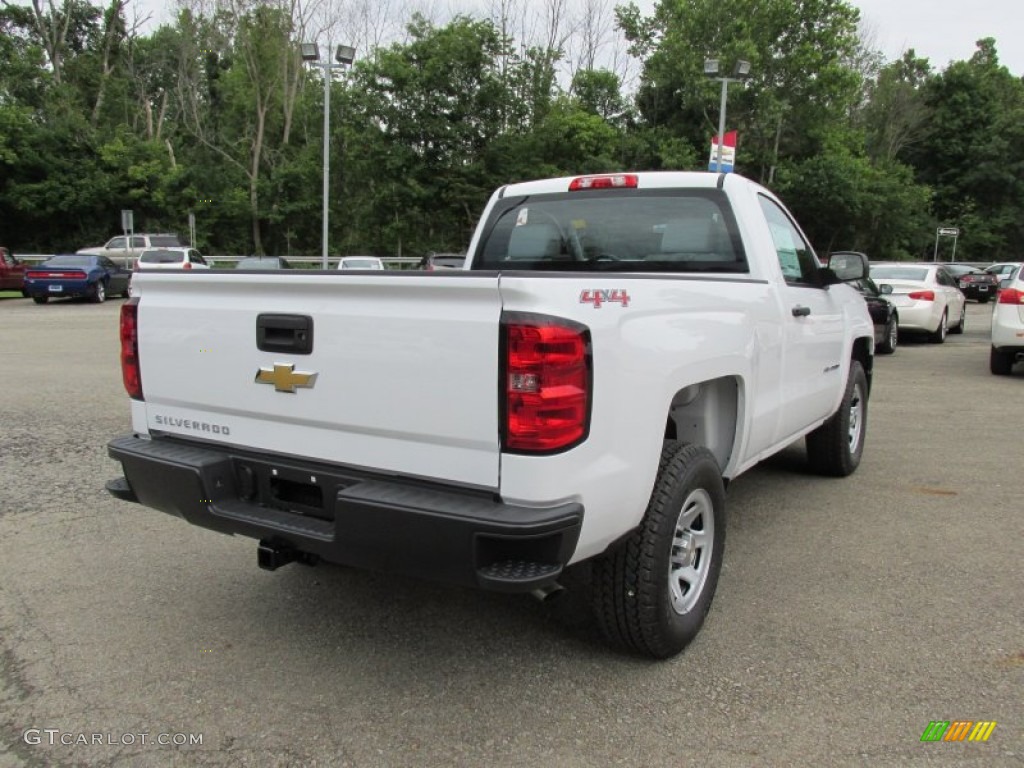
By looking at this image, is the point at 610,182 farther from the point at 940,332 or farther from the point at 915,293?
the point at 940,332

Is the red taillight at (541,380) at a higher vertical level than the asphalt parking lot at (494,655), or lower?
higher

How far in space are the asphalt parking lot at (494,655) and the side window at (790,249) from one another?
1.47m

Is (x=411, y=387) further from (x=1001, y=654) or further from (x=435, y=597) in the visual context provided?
(x=1001, y=654)

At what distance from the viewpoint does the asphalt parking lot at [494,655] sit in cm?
262

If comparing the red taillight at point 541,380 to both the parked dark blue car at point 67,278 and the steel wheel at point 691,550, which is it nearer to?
the steel wheel at point 691,550

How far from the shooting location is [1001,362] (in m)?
11.2

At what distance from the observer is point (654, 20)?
42.2m

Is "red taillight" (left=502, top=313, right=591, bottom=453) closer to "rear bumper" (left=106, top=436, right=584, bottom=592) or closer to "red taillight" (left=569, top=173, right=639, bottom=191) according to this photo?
"rear bumper" (left=106, top=436, right=584, bottom=592)

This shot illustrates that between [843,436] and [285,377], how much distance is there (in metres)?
4.19

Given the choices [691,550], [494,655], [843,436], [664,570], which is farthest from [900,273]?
[494,655]

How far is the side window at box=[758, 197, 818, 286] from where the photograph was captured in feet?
14.6

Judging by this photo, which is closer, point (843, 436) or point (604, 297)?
point (604, 297)

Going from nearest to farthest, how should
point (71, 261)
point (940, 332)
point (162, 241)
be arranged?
point (940, 332) < point (71, 261) < point (162, 241)

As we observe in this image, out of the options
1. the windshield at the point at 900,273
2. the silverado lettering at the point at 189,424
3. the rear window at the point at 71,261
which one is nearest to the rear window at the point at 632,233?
the silverado lettering at the point at 189,424
